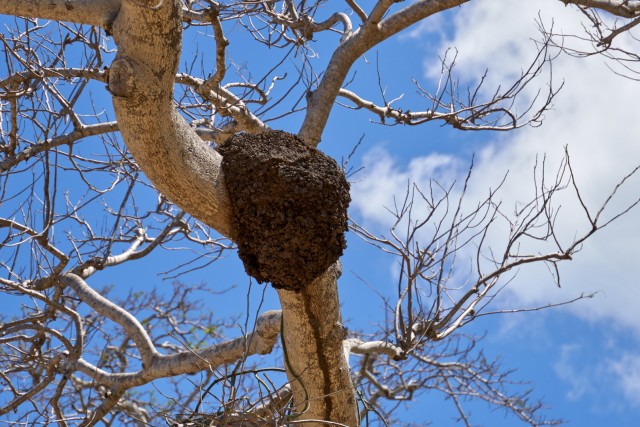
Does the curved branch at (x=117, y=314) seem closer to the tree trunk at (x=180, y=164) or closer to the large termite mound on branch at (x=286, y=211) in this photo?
the tree trunk at (x=180, y=164)

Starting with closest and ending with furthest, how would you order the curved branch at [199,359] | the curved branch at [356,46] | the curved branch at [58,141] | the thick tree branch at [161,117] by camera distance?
the thick tree branch at [161,117] → the curved branch at [199,359] → the curved branch at [356,46] → the curved branch at [58,141]

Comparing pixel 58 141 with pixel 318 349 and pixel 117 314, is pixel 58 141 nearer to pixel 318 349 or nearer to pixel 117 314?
pixel 117 314

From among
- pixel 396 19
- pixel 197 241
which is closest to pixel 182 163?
pixel 396 19

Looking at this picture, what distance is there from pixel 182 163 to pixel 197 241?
354cm

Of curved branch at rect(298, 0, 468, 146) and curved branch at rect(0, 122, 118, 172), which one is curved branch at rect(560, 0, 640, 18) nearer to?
curved branch at rect(298, 0, 468, 146)

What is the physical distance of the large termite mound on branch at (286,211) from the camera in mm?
3264

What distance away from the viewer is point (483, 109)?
5.54 m

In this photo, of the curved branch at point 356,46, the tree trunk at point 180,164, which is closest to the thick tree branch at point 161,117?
the tree trunk at point 180,164

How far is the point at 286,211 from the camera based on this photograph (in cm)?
326

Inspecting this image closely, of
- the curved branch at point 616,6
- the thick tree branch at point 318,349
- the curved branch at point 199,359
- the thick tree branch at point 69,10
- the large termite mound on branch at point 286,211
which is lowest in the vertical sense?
the thick tree branch at point 318,349

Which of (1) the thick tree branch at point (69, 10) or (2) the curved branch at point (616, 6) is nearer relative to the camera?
(1) the thick tree branch at point (69, 10)

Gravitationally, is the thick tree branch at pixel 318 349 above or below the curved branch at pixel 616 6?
below

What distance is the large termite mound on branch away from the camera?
128 inches

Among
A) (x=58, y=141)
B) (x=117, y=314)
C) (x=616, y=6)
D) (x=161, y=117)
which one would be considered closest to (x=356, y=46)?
(x=616, y=6)
